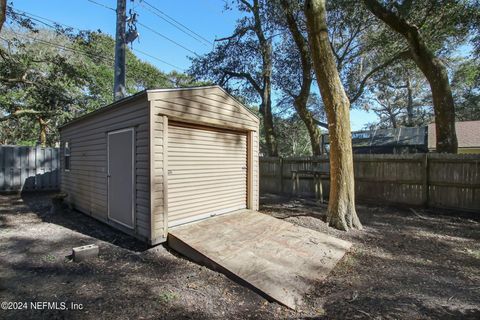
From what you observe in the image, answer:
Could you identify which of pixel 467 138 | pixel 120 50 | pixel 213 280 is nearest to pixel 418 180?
pixel 213 280

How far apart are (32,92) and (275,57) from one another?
11834 mm

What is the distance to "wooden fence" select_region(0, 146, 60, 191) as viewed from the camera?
8.98 m

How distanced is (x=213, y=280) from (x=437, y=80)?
812 cm

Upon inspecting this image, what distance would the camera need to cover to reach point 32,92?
1244 centimetres

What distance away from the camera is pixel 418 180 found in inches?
274

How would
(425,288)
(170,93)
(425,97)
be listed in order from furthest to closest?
(425,97), (170,93), (425,288)

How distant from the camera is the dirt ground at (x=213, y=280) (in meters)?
2.65

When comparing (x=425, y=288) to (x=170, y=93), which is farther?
(x=170, y=93)

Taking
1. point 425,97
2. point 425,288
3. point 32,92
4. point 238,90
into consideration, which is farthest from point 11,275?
point 425,97

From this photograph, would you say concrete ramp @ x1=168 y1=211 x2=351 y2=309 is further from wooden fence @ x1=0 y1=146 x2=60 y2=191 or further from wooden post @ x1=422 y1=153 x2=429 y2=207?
wooden fence @ x1=0 y1=146 x2=60 y2=191

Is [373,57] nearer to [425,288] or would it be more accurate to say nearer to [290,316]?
[425,288]

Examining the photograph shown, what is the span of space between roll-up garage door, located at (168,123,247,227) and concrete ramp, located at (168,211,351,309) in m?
0.31

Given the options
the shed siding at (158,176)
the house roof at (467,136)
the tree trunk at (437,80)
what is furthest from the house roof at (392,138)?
the shed siding at (158,176)

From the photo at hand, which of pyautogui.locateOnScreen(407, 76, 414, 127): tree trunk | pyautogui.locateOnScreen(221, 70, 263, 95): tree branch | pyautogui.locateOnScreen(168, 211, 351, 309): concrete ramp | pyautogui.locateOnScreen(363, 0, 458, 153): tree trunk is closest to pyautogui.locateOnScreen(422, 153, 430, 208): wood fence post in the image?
pyautogui.locateOnScreen(363, 0, 458, 153): tree trunk
